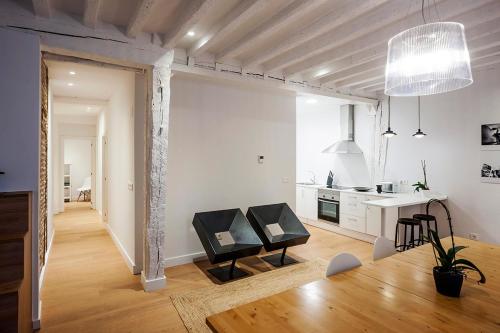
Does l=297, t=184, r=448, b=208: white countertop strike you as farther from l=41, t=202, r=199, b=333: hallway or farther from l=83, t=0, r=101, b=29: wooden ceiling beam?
l=83, t=0, r=101, b=29: wooden ceiling beam

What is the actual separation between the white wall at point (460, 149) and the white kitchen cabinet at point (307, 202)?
1.76 metres

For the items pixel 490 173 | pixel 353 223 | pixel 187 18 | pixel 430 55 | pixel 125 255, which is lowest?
pixel 125 255

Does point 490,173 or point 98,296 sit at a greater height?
point 490,173

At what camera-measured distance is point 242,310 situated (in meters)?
1.35

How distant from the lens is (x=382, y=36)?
2975mm

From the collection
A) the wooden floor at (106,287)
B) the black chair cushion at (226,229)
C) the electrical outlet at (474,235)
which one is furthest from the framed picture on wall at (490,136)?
the black chair cushion at (226,229)

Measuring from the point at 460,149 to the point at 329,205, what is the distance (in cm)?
231

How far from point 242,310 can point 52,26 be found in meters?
2.82

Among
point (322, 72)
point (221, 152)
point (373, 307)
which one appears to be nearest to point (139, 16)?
point (221, 152)

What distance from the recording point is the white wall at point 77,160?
32.5 ft

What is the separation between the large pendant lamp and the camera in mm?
1626

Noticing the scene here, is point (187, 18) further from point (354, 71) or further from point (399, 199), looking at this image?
point (399, 199)

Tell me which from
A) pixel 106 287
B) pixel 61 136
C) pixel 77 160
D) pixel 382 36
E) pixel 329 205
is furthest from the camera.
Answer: pixel 77 160

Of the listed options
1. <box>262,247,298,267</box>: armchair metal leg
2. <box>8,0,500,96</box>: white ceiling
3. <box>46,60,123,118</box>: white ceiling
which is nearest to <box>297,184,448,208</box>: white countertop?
<box>262,247,298,267</box>: armchair metal leg
